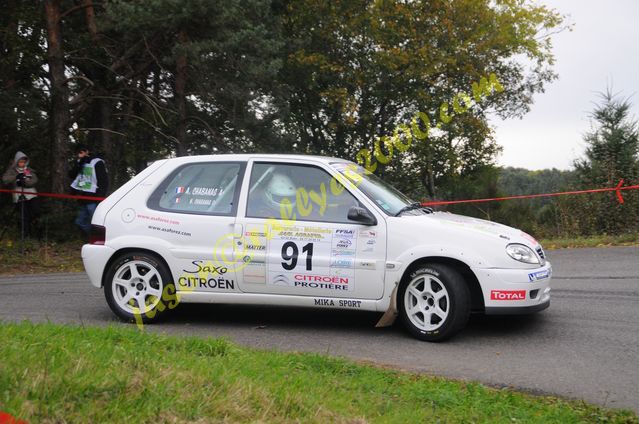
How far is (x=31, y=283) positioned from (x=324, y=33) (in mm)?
19423

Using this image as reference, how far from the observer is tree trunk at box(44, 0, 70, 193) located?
1659 cm

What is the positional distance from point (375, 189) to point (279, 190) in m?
1.01

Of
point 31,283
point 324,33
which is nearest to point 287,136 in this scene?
point 324,33

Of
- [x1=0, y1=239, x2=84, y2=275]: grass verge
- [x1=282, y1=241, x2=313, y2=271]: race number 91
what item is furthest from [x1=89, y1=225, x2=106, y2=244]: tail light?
[x1=0, y1=239, x2=84, y2=275]: grass verge

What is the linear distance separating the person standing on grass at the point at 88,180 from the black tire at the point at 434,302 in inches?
334

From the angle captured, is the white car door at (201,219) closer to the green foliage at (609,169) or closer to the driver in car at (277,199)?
the driver in car at (277,199)

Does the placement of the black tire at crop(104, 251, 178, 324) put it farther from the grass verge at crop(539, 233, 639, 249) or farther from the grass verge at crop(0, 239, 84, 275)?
the grass verge at crop(539, 233, 639, 249)

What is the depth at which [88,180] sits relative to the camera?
13539 millimetres

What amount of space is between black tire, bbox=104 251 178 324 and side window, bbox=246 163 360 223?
1.15 meters

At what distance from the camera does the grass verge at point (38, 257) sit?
12945mm

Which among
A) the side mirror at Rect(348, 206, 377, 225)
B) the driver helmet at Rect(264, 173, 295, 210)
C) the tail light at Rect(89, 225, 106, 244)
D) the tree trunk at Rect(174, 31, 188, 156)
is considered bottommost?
the tail light at Rect(89, 225, 106, 244)

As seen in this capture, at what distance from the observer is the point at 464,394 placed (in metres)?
5.05

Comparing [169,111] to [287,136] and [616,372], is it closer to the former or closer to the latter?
[287,136]

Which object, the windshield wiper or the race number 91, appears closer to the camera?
the race number 91
